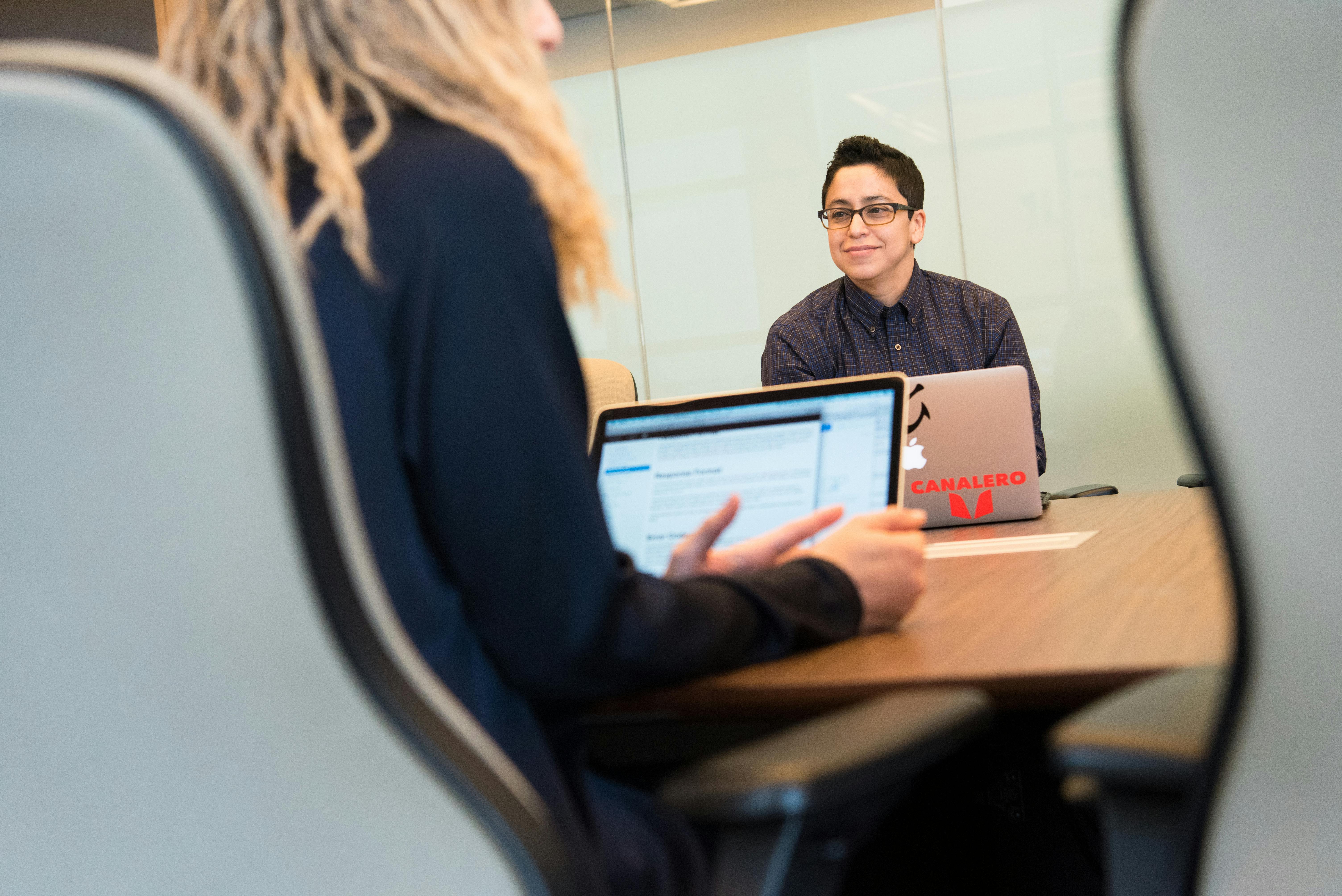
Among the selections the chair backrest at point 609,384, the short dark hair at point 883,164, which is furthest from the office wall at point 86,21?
the short dark hair at point 883,164

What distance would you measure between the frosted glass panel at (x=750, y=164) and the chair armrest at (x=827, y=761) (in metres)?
4.02

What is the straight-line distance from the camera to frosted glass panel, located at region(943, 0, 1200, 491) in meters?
4.36

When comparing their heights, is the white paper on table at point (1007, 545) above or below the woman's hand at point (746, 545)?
below

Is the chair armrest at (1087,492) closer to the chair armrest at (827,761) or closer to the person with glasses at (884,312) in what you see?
the person with glasses at (884,312)

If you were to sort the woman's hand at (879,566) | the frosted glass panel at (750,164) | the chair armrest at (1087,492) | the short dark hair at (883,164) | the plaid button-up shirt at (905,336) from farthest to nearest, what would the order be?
the frosted glass panel at (750,164) → the short dark hair at (883,164) → the plaid button-up shirt at (905,336) → the chair armrest at (1087,492) → the woman's hand at (879,566)

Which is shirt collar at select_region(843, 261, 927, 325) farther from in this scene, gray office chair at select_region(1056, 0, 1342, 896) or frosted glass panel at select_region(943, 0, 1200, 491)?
gray office chair at select_region(1056, 0, 1342, 896)

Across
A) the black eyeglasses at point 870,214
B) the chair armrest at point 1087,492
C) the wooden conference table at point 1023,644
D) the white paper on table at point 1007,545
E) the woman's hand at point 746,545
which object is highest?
the black eyeglasses at point 870,214

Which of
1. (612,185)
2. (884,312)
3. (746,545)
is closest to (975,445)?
(746,545)

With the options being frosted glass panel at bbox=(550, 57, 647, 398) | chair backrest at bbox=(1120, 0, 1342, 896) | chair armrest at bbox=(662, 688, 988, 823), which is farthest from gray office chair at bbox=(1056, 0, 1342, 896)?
frosted glass panel at bbox=(550, 57, 647, 398)

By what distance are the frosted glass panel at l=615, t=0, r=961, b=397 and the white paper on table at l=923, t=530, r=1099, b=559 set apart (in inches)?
115

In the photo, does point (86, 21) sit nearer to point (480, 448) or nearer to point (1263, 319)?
point (480, 448)

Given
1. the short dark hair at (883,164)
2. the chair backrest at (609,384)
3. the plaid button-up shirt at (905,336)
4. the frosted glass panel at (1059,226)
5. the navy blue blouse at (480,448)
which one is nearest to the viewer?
the navy blue blouse at (480,448)

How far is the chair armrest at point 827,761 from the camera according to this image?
600 mm

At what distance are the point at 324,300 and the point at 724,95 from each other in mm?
4321
